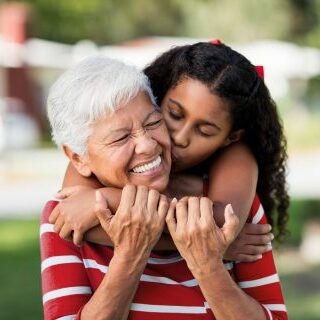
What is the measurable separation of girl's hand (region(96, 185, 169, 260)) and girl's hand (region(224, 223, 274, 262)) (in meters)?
0.28

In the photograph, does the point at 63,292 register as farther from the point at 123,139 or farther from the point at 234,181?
the point at 234,181

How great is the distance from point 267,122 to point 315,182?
1376cm

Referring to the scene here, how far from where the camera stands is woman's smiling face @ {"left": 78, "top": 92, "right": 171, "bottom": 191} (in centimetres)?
234

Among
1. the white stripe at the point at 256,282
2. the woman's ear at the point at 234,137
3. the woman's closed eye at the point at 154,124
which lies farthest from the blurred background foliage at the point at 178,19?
the white stripe at the point at 256,282

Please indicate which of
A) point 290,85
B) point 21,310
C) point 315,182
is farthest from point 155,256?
point 290,85

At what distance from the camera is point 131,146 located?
92.3 inches

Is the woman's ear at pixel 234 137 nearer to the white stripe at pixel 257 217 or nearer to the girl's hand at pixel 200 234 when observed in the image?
the white stripe at pixel 257 217

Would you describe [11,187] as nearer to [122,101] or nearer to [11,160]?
[11,160]

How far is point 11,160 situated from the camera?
20828mm

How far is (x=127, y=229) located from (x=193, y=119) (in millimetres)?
471

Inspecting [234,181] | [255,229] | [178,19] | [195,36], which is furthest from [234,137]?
[178,19]

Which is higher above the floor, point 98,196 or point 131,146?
point 131,146

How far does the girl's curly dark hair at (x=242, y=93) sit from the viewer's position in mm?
2564

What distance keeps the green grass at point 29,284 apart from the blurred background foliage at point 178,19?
24.9m
